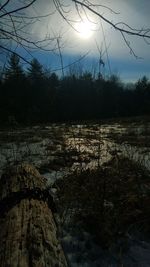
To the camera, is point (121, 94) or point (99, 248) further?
point (121, 94)

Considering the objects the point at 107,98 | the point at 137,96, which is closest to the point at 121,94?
the point at 137,96

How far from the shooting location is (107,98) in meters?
39.8

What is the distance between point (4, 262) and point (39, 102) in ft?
132

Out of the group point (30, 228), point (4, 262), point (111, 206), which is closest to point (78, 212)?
point (111, 206)

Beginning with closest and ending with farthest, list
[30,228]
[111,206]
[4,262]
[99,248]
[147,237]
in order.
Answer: [4,262] < [30,228] < [99,248] < [147,237] < [111,206]

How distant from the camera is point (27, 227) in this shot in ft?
9.33

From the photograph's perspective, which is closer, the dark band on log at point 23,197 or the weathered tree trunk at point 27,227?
the weathered tree trunk at point 27,227

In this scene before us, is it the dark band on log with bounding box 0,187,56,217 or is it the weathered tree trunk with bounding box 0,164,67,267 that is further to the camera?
the dark band on log with bounding box 0,187,56,217

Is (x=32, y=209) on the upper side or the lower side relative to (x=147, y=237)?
upper

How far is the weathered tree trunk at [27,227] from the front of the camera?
2384 millimetres

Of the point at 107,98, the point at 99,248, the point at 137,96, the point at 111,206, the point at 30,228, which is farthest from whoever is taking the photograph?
the point at 137,96

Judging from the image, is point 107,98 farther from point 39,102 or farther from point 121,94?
point 121,94

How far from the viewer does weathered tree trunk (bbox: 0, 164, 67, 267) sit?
2.38 meters

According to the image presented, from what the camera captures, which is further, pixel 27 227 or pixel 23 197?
pixel 23 197
